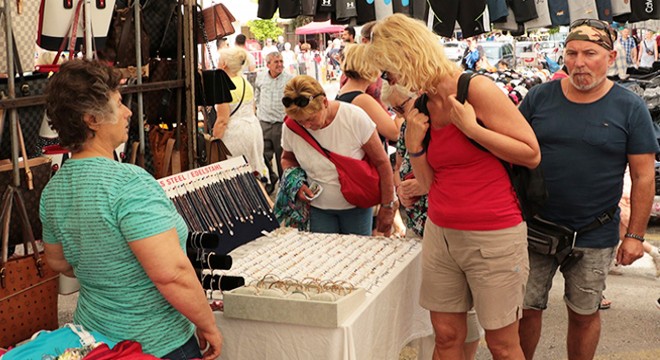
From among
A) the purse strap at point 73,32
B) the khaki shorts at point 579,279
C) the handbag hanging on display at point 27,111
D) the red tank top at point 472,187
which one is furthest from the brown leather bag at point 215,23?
the khaki shorts at point 579,279

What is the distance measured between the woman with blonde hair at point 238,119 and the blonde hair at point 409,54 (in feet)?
14.5

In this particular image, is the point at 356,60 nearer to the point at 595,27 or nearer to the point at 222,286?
the point at 595,27

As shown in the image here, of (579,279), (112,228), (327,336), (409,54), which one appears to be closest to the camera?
(112,228)

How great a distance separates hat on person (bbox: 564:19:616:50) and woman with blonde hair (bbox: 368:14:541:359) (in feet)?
2.11

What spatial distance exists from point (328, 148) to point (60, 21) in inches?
57.3

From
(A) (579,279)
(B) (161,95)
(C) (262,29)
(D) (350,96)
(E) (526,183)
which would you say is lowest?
(A) (579,279)

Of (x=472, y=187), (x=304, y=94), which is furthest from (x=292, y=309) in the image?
(x=304, y=94)

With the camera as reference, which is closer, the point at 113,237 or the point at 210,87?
the point at 113,237

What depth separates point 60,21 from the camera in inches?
122

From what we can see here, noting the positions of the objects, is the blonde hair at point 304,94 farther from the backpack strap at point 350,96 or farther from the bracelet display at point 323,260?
the backpack strap at point 350,96

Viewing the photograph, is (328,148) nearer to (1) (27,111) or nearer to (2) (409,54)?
(2) (409,54)

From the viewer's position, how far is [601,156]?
3.26 m

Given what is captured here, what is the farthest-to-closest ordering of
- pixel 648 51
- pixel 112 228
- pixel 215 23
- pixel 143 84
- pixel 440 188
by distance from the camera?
pixel 648 51
pixel 215 23
pixel 143 84
pixel 440 188
pixel 112 228

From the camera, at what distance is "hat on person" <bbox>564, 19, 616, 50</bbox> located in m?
3.27
